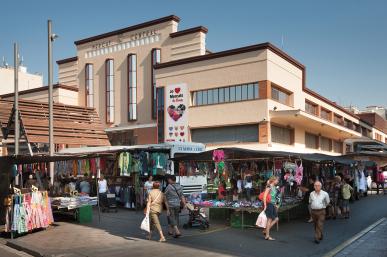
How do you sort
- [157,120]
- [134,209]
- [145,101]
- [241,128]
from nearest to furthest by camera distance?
[134,209] < [241,128] < [157,120] < [145,101]

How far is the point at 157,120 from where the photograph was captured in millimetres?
37812

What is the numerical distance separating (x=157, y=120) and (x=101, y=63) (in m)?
10.1

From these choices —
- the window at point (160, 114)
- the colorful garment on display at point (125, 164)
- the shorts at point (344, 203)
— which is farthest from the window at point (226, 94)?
the shorts at point (344, 203)

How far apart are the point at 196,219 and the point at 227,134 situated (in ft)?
63.4

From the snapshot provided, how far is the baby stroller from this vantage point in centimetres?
1437

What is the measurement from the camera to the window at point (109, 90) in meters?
42.8

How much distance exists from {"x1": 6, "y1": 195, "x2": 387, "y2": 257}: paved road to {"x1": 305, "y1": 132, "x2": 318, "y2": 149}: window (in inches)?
989

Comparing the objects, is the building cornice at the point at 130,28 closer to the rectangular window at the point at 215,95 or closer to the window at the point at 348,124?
the rectangular window at the point at 215,95

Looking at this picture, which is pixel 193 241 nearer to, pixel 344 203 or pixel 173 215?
pixel 173 215

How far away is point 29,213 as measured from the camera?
45.8 feet

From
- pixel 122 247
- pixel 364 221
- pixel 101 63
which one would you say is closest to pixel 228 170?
pixel 364 221

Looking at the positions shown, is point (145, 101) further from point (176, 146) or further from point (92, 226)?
point (92, 226)

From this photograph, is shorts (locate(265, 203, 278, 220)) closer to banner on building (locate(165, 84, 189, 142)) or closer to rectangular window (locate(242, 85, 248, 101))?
rectangular window (locate(242, 85, 248, 101))

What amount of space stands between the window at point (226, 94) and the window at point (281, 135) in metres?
2.95
